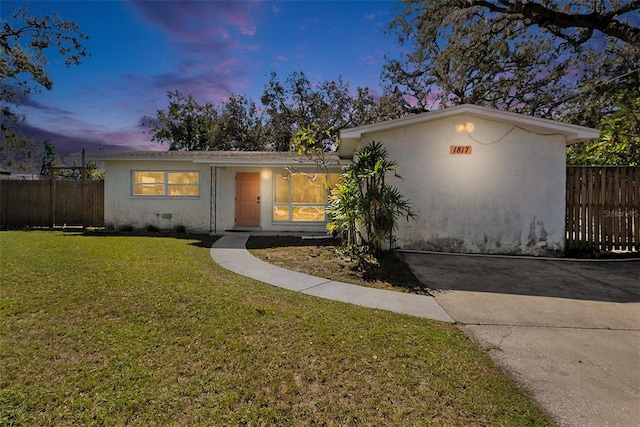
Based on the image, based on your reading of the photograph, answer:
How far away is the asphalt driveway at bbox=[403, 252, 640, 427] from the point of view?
2133 mm

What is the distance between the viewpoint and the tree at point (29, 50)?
12125 millimetres

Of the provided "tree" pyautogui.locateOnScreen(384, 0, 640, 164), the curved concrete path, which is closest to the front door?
the curved concrete path

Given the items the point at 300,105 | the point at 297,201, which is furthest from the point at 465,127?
the point at 300,105

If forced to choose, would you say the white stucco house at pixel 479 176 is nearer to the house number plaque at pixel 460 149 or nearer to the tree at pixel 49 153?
the house number plaque at pixel 460 149

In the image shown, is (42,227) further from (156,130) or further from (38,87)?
(156,130)

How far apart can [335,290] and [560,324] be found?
2.91m

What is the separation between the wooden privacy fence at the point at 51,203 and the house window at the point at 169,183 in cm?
190

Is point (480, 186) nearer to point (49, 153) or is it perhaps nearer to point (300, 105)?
point (300, 105)

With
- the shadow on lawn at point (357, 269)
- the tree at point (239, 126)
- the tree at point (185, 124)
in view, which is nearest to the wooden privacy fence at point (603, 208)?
the shadow on lawn at point (357, 269)

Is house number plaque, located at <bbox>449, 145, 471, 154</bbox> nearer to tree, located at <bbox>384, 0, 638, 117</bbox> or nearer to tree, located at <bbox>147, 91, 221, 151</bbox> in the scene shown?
tree, located at <bbox>384, 0, 638, 117</bbox>

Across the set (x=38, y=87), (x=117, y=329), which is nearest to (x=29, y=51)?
(x=38, y=87)

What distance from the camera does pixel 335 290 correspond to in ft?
15.0

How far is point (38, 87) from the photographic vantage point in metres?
13.5

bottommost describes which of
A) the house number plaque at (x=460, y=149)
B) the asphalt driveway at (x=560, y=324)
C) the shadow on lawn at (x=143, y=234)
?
the asphalt driveway at (x=560, y=324)
